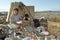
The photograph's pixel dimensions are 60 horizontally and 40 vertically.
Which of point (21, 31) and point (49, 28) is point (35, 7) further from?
point (21, 31)

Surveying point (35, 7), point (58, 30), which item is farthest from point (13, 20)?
point (58, 30)

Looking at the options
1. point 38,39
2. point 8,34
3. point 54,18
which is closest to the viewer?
point 38,39

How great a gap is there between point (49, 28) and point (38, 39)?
759mm

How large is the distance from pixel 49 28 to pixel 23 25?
54cm

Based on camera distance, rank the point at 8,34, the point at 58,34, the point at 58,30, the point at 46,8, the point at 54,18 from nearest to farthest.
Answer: the point at 8,34
the point at 58,34
the point at 58,30
the point at 46,8
the point at 54,18

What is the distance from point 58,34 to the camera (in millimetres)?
3133

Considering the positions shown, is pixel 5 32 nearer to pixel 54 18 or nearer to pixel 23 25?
pixel 23 25

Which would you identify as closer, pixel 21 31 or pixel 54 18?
pixel 21 31

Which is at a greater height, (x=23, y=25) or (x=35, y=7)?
(x=35, y=7)

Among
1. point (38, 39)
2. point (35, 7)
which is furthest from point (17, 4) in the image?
point (38, 39)

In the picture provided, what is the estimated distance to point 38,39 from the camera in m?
2.72

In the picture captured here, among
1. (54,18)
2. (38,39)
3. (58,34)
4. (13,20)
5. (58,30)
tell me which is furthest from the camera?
(54,18)

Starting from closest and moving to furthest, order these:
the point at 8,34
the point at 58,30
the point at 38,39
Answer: the point at 38,39
the point at 8,34
the point at 58,30

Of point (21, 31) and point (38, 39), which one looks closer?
point (38, 39)
